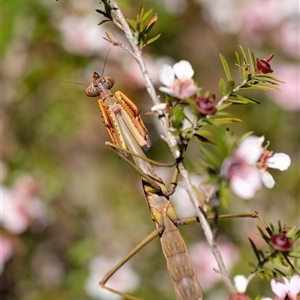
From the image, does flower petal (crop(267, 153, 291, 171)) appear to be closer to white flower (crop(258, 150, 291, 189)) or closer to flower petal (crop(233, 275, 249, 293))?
white flower (crop(258, 150, 291, 189))

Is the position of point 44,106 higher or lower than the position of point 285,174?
higher

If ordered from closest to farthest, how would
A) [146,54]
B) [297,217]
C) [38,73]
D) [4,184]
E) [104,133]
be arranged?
[297,217] → [4,184] → [38,73] → [146,54] → [104,133]

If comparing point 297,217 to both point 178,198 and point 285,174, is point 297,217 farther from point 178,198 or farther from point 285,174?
point 178,198

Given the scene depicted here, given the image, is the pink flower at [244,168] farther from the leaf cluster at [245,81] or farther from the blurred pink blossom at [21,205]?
the blurred pink blossom at [21,205]

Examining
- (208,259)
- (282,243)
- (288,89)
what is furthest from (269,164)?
(288,89)

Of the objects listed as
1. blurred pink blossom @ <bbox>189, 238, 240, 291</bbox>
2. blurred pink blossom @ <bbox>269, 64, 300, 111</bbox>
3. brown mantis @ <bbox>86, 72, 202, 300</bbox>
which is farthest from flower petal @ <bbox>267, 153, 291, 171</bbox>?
blurred pink blossom @ <bbox>269, 64, 300, 111</bbox>

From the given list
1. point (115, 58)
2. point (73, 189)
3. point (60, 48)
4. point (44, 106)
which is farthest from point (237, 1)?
point (73, 189)
